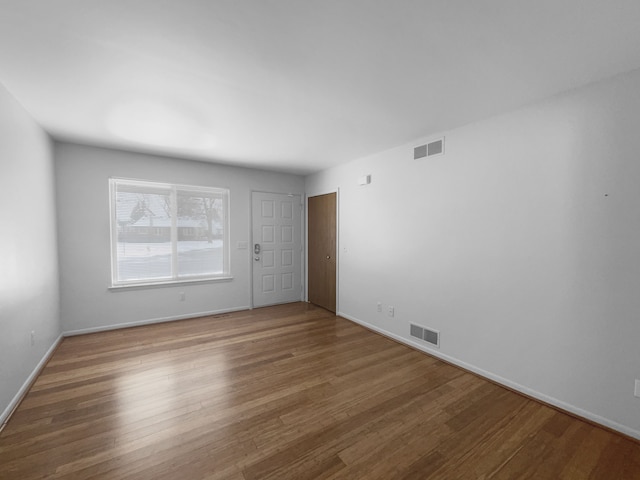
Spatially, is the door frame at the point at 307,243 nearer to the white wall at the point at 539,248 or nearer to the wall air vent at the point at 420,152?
the white wall at the point at 539,248

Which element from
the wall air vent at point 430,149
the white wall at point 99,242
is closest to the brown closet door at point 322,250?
the wall air vent at point 430,149

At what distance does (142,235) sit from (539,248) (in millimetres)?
4919

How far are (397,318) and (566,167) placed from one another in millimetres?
2383

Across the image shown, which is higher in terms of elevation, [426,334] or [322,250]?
[322,250]

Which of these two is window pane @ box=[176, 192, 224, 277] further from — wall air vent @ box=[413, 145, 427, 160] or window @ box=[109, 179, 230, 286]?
wall air vent @ box=[413, 145, 427, 160]

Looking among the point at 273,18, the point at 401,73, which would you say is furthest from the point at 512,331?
the point at 273,18

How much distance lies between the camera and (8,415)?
2051mm

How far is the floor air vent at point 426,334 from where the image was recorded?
3.15m

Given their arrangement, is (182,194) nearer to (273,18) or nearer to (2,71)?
(2,71)

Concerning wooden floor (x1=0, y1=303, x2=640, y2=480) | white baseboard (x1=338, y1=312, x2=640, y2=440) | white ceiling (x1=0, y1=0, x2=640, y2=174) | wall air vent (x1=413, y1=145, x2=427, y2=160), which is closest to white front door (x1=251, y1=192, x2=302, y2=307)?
wooden floor (x1=0, y1=303, x2=640, y2=480)

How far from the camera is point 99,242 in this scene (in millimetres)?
3791

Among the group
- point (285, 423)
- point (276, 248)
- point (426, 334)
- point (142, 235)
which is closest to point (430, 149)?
point (426, 334)

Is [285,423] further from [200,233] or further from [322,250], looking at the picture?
[200,233]

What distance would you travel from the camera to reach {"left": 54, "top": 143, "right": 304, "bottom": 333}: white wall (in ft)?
11.8
